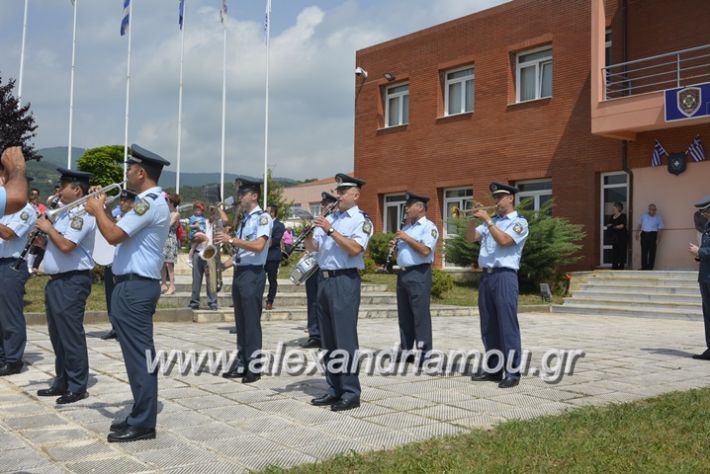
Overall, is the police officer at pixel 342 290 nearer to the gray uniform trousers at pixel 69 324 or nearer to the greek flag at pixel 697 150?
the gray uniform trousers at pixel 69 324

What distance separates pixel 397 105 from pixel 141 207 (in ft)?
69.6

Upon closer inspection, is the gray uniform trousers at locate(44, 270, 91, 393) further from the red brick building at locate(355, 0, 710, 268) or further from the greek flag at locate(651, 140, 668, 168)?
the greek flag at locate(651, 140, 668, 168)

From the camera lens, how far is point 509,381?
7.10 metres

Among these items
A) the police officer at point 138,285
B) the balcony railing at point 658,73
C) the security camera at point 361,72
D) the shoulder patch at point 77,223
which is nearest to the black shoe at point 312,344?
the shoulder patch at point 77,223

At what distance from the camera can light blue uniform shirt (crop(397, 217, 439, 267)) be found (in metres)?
8.38

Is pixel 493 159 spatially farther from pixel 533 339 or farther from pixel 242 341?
pixel 242 341

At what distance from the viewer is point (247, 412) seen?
5.93 m

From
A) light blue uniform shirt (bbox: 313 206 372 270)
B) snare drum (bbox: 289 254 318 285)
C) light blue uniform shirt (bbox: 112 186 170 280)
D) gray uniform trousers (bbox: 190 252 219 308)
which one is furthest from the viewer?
gray uniform trousers (bbox: 190 252 219 308)

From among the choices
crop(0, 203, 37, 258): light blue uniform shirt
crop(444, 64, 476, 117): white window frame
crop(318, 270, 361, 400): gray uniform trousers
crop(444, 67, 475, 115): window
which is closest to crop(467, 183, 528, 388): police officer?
crop(318, 270, 361, 400): gray uniform trousers

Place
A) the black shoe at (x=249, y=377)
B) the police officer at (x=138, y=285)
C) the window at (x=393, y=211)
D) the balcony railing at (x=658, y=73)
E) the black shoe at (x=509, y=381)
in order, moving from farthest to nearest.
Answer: the window at (x=393, y=211) < the balcony railing at (x=658, y=73) < the black shoe at (x=249, y=377) < the black shoe at (x=509, y=381) < the police officer at (x=138, y=285)

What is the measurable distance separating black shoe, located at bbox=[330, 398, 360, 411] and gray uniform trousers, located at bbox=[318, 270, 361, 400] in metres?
0.03

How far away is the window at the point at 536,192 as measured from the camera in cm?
2114

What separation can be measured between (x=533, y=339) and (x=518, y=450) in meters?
6.68

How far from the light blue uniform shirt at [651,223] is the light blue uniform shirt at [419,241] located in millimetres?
11793
